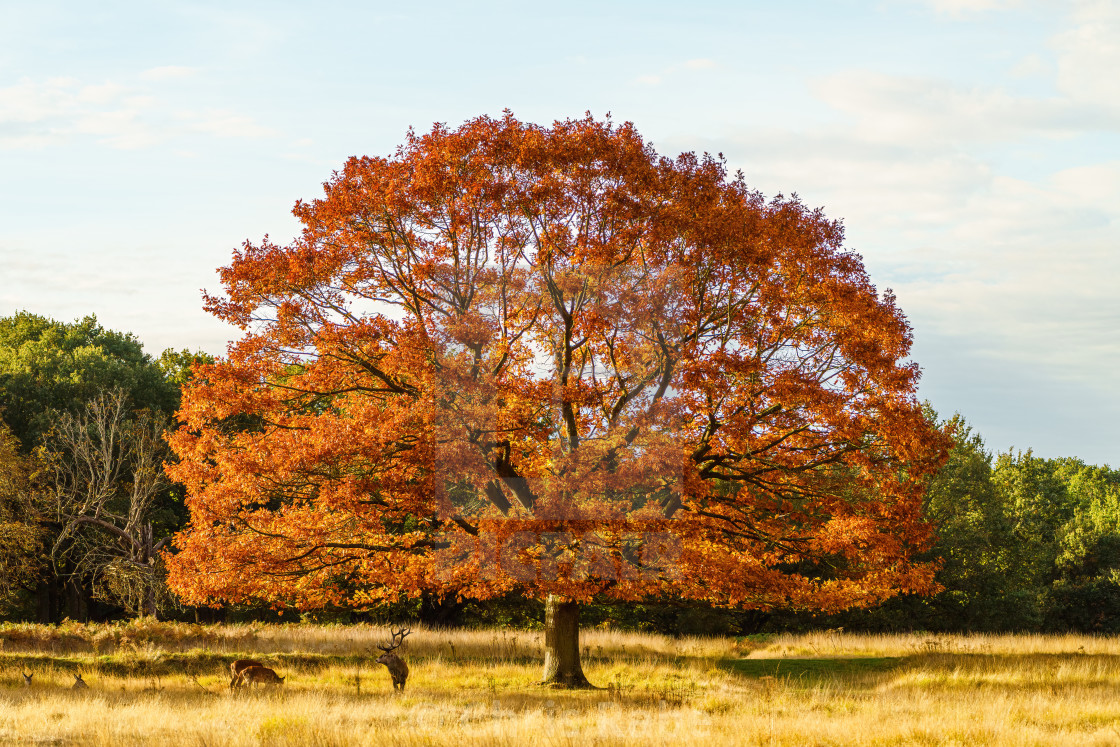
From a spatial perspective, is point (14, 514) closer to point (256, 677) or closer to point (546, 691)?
point (256, 677)

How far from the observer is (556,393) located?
16.4 meters

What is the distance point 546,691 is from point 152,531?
27505 mm

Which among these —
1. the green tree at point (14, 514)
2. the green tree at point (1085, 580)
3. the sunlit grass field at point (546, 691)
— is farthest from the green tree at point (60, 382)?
the green tree at point (1085, 580)

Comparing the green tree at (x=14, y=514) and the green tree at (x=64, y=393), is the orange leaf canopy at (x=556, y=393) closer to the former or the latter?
the green tree at (x=14, y=514)

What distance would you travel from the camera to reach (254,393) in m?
18.2

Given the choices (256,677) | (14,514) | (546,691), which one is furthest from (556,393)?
(14,514)

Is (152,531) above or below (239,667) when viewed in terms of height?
above

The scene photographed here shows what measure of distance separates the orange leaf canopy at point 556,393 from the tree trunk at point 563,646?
2577 mm

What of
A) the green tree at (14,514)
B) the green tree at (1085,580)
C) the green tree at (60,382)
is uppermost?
the green tree at (60,382)

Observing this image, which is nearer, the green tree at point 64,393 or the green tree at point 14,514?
the green tree at point 14,514

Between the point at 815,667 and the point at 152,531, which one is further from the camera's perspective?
the point at 152,531

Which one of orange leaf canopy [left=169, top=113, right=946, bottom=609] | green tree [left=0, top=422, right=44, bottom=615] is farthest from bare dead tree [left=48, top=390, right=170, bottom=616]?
orange leaf canopy [left=169, top=113, right=946, bottom=609]

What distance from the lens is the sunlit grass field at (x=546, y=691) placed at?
43.5 feet

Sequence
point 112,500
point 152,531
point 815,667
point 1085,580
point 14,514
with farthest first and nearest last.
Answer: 1. point 1085,580
2. point 152,531
3. point 112,500
4. point 14,514
5. point 815,667
